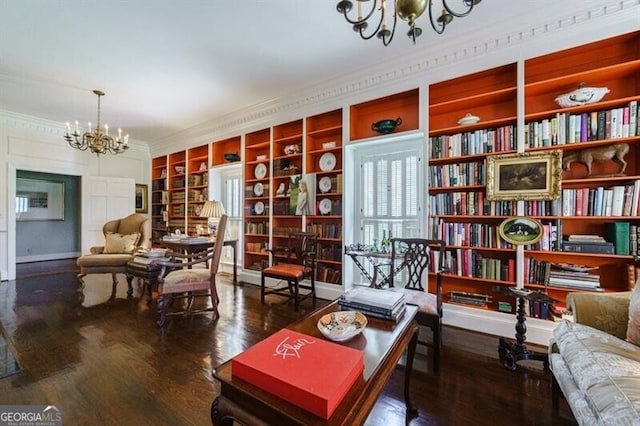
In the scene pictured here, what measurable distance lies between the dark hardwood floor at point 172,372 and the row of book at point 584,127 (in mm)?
1894

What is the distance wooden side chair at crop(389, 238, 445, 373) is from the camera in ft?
6.36

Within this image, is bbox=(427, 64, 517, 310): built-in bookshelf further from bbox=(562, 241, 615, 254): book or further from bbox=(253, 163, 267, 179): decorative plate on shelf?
bbox=(253, 163, 267, 179): decorative plate on shelf

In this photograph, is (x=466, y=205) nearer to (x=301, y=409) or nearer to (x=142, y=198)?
(x=301, y=409)

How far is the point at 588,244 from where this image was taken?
7.44 feet

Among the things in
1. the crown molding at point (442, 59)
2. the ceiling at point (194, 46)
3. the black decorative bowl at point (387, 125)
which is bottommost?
the black decorative bowl at point (387, 125)

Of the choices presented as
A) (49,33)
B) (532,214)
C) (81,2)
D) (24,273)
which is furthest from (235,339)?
(24,273)

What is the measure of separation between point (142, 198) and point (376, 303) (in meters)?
6.84

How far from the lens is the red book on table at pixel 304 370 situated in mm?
774

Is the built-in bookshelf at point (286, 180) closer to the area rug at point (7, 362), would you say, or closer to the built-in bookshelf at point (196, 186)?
the built-in bookshelf at point (196, 186)

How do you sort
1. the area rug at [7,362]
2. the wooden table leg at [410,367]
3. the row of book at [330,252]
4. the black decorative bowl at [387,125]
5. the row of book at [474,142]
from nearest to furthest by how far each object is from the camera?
the wooden table leg at [410,367] → the area rug at [7,362] → the row of book at [474,142] → the black decorative bowl at [387,125] → the row of book at [330,252]

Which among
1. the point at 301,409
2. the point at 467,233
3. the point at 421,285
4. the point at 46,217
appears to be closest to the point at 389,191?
the point at 467,233

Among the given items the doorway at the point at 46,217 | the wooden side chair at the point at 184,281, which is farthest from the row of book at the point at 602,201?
the doorway at the point at 46,217

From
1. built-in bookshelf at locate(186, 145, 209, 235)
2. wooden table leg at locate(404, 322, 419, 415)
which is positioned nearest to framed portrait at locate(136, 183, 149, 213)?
built-in bookshelf at locate(186, 145, 209, 235)

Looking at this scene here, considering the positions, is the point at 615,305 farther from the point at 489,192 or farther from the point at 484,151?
the point at 484,151
